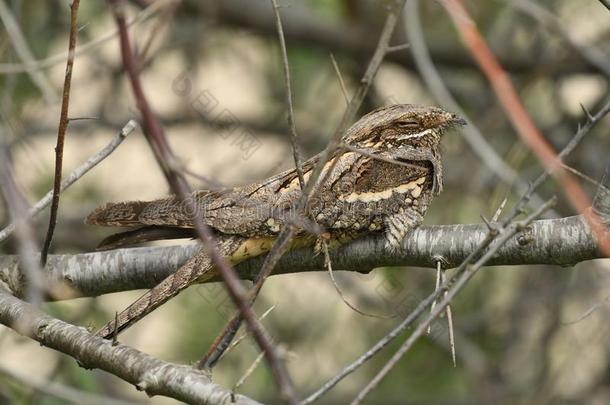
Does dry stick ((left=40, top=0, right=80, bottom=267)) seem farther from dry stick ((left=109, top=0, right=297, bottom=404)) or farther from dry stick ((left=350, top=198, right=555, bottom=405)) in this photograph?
dry stick ((left=350, top=198, right=555, bottom=405))

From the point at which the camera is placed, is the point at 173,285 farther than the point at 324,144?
No

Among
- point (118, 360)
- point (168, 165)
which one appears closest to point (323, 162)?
point (168, 165)

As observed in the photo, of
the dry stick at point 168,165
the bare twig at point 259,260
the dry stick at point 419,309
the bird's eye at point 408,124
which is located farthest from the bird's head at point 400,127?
the dry stick at point 168,165

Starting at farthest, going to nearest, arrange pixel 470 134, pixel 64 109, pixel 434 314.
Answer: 1. pixel 470 134
2. pixel 64 109
3. pixel 434 314

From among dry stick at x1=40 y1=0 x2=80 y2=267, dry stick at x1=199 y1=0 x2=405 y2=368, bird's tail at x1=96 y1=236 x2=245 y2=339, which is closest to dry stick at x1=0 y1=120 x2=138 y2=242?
dry stick at x1=40 y1=0 x2=80 y2=267

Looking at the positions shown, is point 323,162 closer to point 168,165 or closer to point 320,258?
point 168,165

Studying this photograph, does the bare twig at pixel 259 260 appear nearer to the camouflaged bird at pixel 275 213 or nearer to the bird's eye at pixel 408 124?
the camouflaged bird at pixel 275 213
